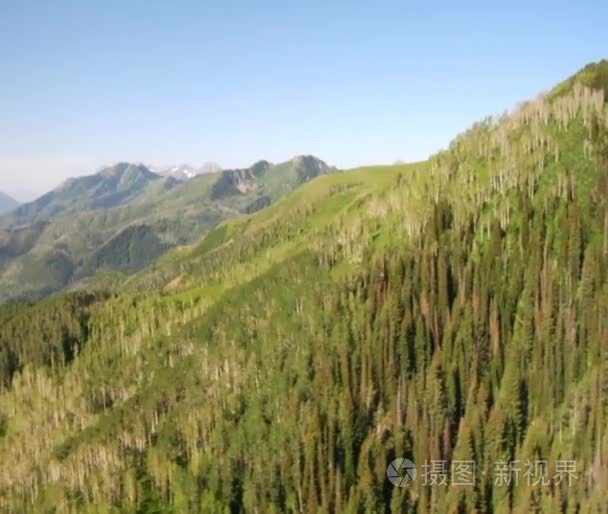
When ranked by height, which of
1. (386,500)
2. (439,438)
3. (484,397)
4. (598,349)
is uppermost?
(598,349)

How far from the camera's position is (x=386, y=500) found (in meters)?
164

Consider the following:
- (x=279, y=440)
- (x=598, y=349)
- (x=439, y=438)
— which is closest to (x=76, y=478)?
(x=279, y=440)

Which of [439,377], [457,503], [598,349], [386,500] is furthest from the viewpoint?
[439,377]

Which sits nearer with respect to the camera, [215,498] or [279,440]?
[215,498]

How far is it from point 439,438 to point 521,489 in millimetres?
29478

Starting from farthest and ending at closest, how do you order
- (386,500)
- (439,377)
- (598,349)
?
(439,377), (598,349), (386,500)

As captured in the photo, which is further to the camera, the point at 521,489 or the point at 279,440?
the point at 279,440

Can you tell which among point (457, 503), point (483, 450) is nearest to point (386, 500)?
point (457, 503)

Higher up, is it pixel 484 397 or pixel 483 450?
pixel 484 397

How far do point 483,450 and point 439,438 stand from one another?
46.0 feet

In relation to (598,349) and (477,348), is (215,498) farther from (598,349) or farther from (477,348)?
(598,349)

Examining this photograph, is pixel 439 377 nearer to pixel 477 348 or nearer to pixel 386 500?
pixel 477 348

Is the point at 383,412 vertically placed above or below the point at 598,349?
below

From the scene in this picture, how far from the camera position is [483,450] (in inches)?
6678
